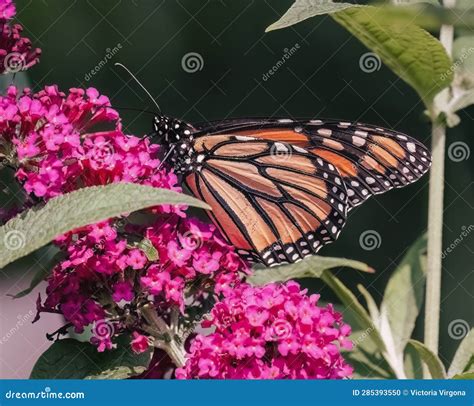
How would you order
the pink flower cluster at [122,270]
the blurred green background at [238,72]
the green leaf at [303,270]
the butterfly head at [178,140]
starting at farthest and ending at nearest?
the blurred green background at [238,72], the butterfly head at [178,140], the green leaf at [303,270], the pink flower cluster at [122,270]

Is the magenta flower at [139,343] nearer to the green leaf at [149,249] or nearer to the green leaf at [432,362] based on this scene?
the green leaf at [149,249]

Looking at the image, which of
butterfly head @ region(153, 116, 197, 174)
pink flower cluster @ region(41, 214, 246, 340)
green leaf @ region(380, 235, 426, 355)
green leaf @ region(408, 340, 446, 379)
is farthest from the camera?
green leaf @ region(380, 235, 426, 355)

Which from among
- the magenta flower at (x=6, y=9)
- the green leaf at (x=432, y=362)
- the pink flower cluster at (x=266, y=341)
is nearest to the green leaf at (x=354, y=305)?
the green leaf at (x=432, y=362)

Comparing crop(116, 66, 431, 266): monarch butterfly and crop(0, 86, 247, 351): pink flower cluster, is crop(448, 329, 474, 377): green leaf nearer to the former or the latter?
crop(116, 66, 431, 266): monarch butterfly

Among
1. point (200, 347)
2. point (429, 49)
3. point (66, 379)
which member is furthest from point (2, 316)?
point (429, 49)

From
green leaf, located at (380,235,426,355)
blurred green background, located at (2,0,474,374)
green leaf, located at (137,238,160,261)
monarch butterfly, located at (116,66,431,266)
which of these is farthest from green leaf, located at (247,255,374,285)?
blurred green background, located at (2,0,474,374)

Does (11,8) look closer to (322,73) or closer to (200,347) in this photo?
(200,347)
